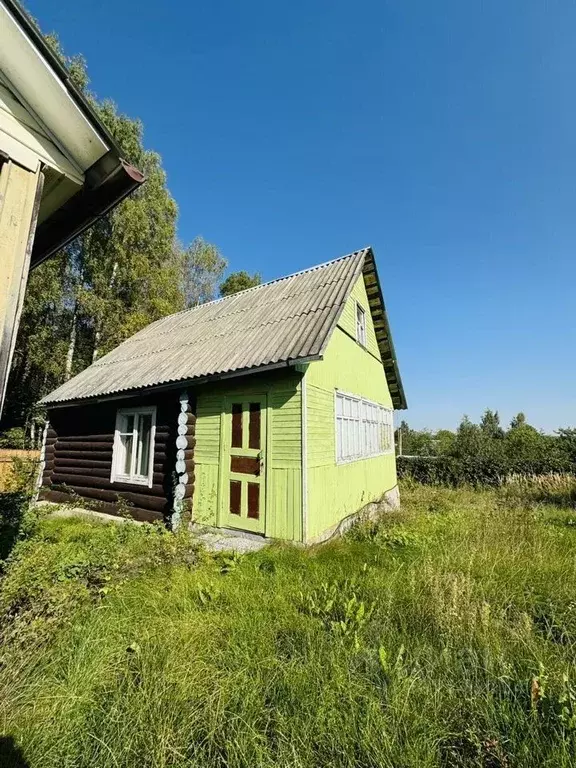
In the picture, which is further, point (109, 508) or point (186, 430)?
point (109, 508)

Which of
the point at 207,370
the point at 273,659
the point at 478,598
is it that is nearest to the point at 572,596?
the point at 478,598

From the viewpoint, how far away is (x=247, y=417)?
→ 23.8ft

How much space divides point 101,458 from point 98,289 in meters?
13.0

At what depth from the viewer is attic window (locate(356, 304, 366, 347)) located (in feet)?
34.8

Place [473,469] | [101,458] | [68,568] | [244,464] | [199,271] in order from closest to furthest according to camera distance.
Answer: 1. [68,568]
2. [244,464]
3. [101,458]
4. [473,469]
5. [199,271]

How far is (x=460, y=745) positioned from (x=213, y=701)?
5.16 ft

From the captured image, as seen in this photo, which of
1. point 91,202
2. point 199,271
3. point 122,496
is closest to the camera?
point 91,202

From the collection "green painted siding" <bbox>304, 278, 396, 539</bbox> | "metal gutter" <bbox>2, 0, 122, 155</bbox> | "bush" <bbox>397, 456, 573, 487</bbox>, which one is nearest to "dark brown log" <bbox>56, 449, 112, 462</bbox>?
"green painted siding" <bbox>304, 278, 396, 539</bbox>

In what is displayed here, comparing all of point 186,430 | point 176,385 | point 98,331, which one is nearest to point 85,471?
point 186,430

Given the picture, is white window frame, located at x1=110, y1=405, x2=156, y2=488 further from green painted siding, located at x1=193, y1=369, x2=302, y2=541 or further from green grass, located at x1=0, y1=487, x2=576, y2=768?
green grass, located at x1=0, y1=487, x2=576, y2=768

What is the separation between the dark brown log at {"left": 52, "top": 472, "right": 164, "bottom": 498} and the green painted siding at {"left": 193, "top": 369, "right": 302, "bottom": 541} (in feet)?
3.98

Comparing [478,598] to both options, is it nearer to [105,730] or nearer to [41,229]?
[105,730]

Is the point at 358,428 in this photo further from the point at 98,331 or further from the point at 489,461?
the point at 98,331

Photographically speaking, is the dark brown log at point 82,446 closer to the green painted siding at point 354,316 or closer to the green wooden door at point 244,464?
the green wooden door at point 244,464
